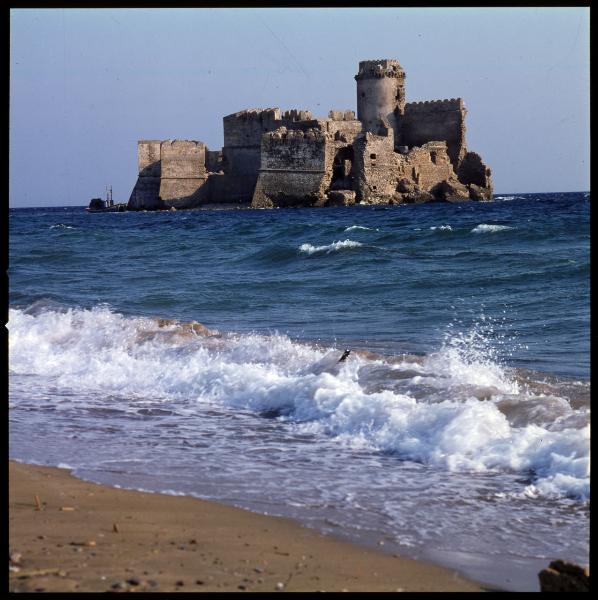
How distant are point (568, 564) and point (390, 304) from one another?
350 inches

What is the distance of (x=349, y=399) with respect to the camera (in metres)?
5.98

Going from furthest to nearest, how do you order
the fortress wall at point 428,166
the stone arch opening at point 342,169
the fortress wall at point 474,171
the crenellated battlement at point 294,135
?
the fortress wall at point 474,171 < the fortress wall at point 428,166 < the stone arch opening at point 342,169 < the crenellated battlement at point 294,135

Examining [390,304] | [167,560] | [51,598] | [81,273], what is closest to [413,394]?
[167,560]

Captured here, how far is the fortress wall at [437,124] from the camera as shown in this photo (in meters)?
49.5

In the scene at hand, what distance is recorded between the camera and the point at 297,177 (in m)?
45.6

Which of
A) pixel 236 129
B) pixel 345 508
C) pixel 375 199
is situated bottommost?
pixel 345 508

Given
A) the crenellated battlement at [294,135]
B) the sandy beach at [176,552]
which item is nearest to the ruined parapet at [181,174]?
the crenellated battlement at [294,135]

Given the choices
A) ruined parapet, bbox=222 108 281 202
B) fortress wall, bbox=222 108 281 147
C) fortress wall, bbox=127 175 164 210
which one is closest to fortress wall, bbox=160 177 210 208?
fortress wall, bbox=127 175 164 210

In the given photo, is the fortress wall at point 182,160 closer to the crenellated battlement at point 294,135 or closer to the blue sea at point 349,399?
the crenellated battlement at point 294,135

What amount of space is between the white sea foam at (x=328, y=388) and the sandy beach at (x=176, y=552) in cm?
127

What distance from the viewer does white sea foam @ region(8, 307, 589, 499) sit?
4.81m

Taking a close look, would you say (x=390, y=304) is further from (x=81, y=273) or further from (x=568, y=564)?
(x=568, y=564)

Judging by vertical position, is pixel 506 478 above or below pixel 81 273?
below

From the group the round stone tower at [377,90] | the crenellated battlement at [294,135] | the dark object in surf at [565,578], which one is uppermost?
the round stone tower at [377,90]
